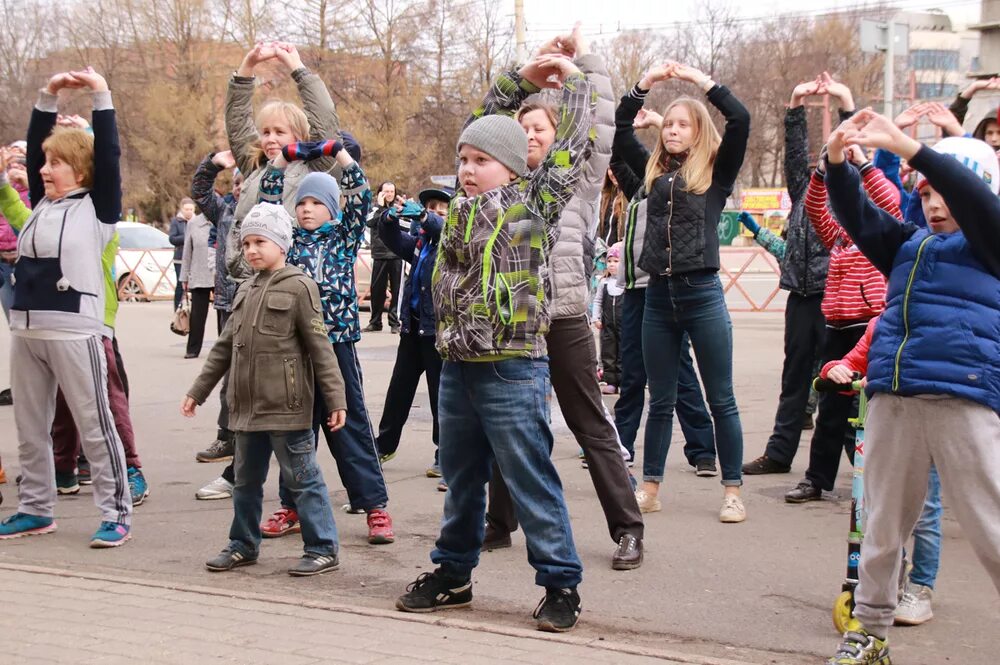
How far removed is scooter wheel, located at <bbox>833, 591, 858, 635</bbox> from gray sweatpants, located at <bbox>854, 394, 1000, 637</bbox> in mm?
363

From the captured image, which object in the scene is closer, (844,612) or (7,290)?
(844,612)

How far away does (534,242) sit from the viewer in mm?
4863

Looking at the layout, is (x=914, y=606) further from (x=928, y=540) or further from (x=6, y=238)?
(x=6, y=238)

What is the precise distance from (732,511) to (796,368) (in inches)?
66.7

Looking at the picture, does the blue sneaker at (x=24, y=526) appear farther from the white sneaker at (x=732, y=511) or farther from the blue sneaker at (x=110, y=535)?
the white sneaker at (x=732, y=511)

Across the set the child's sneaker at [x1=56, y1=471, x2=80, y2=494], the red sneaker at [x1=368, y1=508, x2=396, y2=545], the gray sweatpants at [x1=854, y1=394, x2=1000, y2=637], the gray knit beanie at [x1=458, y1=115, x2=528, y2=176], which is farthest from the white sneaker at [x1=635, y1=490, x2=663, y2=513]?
the child's sneaker at [x1=56, y1=471, x2=80, y2=494]

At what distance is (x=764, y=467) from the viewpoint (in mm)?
8195

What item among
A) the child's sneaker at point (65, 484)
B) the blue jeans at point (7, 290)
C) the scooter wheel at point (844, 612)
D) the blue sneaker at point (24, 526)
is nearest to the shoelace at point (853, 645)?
the scooter wheel at point (844, 612)

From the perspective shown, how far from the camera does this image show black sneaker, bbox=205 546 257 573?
19.1 ft

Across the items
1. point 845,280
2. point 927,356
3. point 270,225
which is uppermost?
point 270,225

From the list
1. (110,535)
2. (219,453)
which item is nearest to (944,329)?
(110,535)

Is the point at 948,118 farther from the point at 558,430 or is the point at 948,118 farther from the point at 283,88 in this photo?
the point at 283,88

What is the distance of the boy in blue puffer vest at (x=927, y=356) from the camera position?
4098mm

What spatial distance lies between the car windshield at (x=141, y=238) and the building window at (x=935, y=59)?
2842 inches
